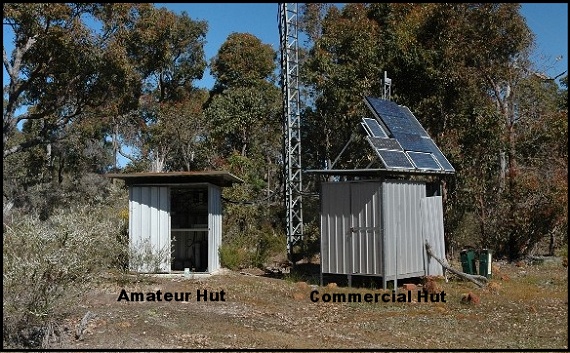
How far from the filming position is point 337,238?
48.7ft

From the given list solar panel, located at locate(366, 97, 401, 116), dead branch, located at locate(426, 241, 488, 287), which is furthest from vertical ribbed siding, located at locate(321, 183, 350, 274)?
solar panel, located at locate(366, 97, 401, 116)

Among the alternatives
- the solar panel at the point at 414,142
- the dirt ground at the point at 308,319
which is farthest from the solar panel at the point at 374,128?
the dirt ground at the point at 308,319

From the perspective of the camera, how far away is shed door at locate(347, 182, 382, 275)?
14.1m

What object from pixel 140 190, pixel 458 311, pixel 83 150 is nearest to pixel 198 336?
pixel 458 311

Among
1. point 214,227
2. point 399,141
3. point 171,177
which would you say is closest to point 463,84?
point 399,141

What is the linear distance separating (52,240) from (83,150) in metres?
22.2

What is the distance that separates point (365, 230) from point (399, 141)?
8.05 ft

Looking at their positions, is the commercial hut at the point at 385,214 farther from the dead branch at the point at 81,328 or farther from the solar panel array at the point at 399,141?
the dead branch at the point at 81,328

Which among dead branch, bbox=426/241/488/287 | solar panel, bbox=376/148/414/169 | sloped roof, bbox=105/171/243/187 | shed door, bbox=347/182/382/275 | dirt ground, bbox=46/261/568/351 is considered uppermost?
solar panel, bbox=376/148/414/169

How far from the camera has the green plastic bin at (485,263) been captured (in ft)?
51.4

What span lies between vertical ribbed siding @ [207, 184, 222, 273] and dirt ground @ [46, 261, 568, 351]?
52.9 inches

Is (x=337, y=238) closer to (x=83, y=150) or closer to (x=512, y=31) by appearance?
(x=512, y=31)

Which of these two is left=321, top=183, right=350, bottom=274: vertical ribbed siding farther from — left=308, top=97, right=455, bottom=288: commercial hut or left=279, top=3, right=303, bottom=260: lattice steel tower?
left=279, top=3, right=303, bottom=260: lattice steel tower

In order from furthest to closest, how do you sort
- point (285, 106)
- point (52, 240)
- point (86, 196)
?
point (86, 196) < point (285, 106) < point (52, 240)
